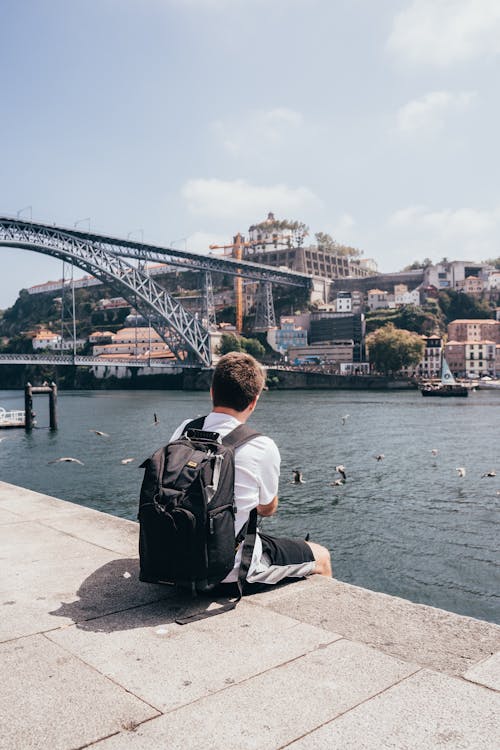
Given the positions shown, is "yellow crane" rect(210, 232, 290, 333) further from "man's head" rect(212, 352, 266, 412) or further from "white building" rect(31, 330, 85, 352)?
"man's head" rect(212, 352, 266, 412)

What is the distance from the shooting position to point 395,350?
87562 millimetres

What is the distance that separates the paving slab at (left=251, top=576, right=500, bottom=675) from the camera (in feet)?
9.17

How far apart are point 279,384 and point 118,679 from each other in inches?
3355

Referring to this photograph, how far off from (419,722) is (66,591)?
6.60ft

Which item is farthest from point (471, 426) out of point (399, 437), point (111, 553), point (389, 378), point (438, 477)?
point (389, 378)

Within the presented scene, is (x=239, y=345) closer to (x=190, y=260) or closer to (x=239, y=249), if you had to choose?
(x=190, y=260)

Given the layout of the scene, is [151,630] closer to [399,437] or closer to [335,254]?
[399,437]

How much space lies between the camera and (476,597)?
29.3 ft

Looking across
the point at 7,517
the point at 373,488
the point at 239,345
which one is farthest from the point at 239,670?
the point at 239,345

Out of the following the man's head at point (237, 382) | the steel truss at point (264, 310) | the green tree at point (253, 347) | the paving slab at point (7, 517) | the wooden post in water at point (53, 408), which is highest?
the steel truss at point (264, 310)

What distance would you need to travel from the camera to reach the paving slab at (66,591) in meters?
3.20

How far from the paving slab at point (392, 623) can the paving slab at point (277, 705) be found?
17 cm

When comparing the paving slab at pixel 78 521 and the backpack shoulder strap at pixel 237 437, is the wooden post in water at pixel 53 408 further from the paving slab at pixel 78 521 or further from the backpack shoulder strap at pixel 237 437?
the backpack shoulder strap at pixel 237 437

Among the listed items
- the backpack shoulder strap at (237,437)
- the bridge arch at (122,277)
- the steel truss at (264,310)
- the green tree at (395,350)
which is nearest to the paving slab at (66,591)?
the backpack shoulder strap at (237,437)
